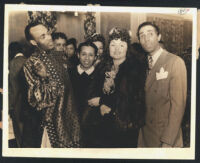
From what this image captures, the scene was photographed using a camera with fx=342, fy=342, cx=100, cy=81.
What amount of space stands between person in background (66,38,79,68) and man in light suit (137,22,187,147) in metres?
0.30

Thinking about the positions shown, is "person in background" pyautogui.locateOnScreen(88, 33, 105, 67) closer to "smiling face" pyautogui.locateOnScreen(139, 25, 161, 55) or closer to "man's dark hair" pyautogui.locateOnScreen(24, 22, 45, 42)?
"smiling face" pyautogui.locateOnScreen(139, 25, 161, 55)

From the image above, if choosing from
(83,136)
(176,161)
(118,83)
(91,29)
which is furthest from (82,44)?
(176,161)

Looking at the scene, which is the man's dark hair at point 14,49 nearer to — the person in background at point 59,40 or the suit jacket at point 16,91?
the suit jacket at point 16,91

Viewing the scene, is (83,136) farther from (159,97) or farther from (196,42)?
(196,42)

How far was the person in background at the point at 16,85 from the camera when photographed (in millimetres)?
1562

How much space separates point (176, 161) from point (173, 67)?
438 millimetres

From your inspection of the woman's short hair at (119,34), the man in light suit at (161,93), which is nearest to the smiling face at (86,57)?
the woman's short hair at (119,34)

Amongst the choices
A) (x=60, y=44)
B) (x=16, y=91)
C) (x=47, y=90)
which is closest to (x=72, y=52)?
(x=60, y=44)

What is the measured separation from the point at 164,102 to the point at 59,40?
56cm

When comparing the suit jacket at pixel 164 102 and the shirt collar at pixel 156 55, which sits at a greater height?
the shirt collar at pixel 156 55

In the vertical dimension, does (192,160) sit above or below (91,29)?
below

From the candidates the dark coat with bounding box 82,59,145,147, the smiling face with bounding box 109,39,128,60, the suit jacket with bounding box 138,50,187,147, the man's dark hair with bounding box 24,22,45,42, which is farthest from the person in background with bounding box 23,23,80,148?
the suit jacket with bounding box 138,50,187,147

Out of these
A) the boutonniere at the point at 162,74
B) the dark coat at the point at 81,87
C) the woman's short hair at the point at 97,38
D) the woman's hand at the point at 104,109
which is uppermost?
the woman's short hair at the point at 97,38

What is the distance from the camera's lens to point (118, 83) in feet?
5.14
